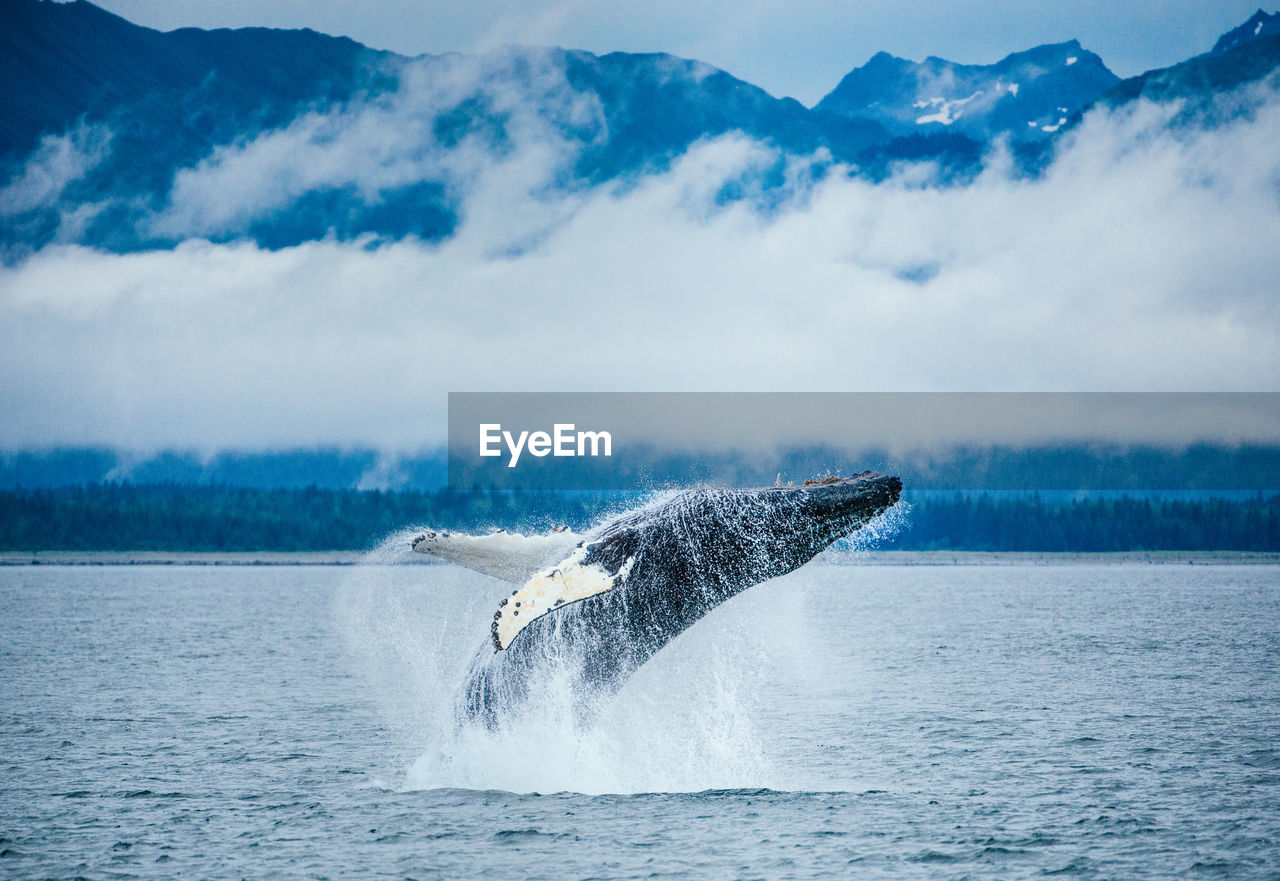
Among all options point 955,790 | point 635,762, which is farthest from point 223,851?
point 955,790

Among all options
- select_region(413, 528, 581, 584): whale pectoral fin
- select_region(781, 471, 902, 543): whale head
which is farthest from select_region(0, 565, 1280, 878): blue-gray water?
select_region(413, 528, 581, 584): whale pectoral fin

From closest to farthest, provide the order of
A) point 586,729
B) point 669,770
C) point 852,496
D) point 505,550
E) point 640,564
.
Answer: point 852,496 < point 640,564 < point 505,550 < point 586,729 < point 669,770

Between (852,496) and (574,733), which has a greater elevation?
(852,496)

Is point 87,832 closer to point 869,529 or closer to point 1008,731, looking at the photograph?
point 869,529

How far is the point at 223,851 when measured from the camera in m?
14.0

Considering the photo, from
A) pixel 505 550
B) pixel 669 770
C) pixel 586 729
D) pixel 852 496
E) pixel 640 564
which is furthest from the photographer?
pixel 669 770

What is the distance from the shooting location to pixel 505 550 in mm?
13711

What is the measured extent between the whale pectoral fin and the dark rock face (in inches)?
26.2

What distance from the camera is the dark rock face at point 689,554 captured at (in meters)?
12.2

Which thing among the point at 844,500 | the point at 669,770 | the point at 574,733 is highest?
the point at 844,500

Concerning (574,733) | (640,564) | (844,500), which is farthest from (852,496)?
(574,733)

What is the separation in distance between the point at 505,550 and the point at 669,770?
19.7 ft

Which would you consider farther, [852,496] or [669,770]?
[669,770]

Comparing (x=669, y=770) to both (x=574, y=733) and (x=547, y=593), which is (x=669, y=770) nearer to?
(x=574, y=733)
